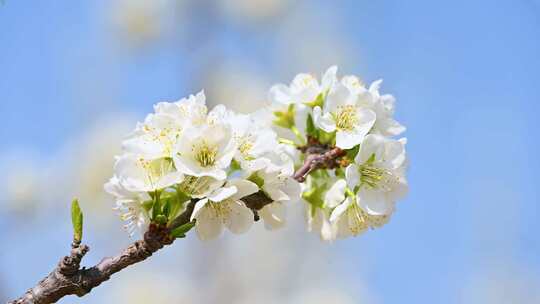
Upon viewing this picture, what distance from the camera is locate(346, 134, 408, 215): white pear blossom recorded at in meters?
1.55

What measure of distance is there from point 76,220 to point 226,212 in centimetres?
32

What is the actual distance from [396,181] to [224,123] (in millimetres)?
449

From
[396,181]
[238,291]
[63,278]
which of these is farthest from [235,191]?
[238,291]

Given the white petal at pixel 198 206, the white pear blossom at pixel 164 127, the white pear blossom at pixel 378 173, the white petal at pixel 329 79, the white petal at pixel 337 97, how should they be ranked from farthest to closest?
the white petal at pixel 329 79 < the white petal at pixel 337 97 < the white pear blossom at pixel 378 173 < the white pear blossom at pixel 164 127 < the white petal at pixel 198 206

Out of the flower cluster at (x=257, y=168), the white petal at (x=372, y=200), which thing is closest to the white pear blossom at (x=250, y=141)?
the flower cluster at (x=257, y=168)

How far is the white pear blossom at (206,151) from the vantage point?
1.32 meters

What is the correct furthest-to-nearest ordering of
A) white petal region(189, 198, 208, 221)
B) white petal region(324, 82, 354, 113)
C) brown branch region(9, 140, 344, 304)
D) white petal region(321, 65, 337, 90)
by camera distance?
white petal region(321, 65, 337, 90)
white petal region(324, 82, 354, 113)
white petal region(189, 198, 208, 221)
brown branch region(9, 140, 344, 304)

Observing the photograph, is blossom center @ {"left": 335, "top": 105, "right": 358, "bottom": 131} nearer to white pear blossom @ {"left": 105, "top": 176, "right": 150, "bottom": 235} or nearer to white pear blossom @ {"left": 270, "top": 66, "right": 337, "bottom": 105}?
white pear blossom @ {"left": 270, "top": 66, "right": 337, "bottom": 105}

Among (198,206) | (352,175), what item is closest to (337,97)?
(352,175)

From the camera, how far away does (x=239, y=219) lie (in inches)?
55.3

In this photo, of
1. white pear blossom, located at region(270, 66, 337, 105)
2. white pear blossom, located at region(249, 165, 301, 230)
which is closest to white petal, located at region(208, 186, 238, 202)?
white pear blossom, located at region(249, 165, 301, 230)

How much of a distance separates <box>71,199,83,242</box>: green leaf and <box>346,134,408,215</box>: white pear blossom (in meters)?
0.63

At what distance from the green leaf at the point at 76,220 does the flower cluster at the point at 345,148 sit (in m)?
0.63

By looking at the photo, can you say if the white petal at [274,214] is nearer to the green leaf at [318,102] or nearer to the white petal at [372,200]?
the white petal at [372,200]
